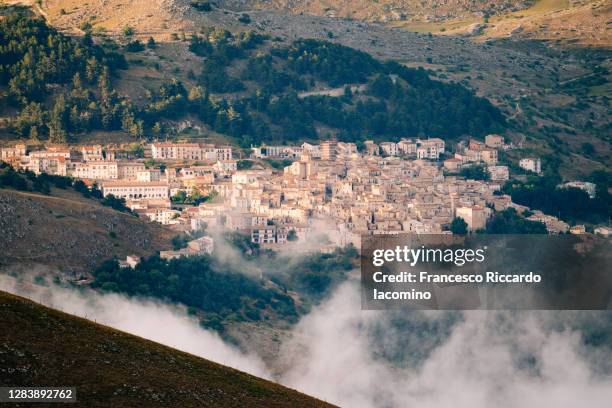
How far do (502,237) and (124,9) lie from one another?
41.4 meters

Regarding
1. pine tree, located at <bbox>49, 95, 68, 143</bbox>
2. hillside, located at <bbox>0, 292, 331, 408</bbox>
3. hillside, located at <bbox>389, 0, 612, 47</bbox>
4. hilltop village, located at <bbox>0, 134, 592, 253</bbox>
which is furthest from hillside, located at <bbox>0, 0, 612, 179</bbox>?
hillside, located at <bbox>0, 292, 331, 408</bbox>

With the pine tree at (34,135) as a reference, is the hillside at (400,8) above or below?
below

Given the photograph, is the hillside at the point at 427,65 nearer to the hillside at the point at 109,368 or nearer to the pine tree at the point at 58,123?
the pine tree at the point at 58,123

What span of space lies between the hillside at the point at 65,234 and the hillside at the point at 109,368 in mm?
21958

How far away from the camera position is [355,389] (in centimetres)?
5750

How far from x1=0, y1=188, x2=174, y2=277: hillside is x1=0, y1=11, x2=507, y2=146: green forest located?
16044mm

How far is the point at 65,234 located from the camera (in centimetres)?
6438

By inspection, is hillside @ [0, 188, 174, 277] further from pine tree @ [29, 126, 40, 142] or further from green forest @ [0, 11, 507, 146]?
green forest @ [0, 11, 507, 146]

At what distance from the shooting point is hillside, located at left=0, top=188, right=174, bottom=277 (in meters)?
61.8

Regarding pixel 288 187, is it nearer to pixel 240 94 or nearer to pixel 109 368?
pixel 240 94

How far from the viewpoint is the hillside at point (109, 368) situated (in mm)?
34156

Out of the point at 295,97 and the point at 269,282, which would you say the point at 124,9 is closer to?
the point at 295,97

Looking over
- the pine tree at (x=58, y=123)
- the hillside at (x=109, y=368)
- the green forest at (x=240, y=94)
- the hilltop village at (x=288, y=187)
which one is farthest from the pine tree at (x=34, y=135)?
the hillside at (x=109, y=368)

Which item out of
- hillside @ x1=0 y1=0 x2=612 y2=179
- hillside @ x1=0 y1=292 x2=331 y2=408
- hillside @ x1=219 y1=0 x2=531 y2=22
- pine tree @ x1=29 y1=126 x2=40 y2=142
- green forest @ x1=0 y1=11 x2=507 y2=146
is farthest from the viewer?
hillside @ x1=219 y1=0 x2=531 y2=22
